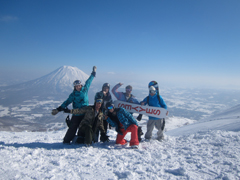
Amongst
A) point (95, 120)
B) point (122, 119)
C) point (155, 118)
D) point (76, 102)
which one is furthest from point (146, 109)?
point (76, 102)

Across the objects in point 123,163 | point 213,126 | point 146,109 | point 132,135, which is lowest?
point 213,126

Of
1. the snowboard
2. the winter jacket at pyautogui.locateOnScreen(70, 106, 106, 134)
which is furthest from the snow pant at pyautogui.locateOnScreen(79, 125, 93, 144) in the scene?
the snowboard

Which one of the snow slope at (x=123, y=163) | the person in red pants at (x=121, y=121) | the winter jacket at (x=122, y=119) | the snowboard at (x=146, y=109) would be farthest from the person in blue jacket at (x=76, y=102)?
the snowboard at (x=146, y=109)

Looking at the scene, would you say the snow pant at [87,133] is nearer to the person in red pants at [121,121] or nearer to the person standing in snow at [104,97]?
the person standing in snow at [104,97]

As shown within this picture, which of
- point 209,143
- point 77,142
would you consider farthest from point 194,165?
point 77,142

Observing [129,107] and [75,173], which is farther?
[129,107]

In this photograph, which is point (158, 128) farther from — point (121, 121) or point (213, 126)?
point (213, 126)

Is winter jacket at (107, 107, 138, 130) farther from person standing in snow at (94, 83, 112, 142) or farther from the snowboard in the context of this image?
the snowboard

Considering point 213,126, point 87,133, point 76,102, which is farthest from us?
point 213,126

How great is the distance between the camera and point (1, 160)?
312 centimetres

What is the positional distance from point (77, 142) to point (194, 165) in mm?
3869

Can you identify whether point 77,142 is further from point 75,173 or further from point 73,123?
point 75,173

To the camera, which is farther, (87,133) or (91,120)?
(91,120)

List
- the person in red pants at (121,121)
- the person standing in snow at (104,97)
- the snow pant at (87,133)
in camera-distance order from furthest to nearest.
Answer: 1. the person standing in snow at (104,97)
2. the person in red pants at (121,121)
3. the snow pant at (87,133)
